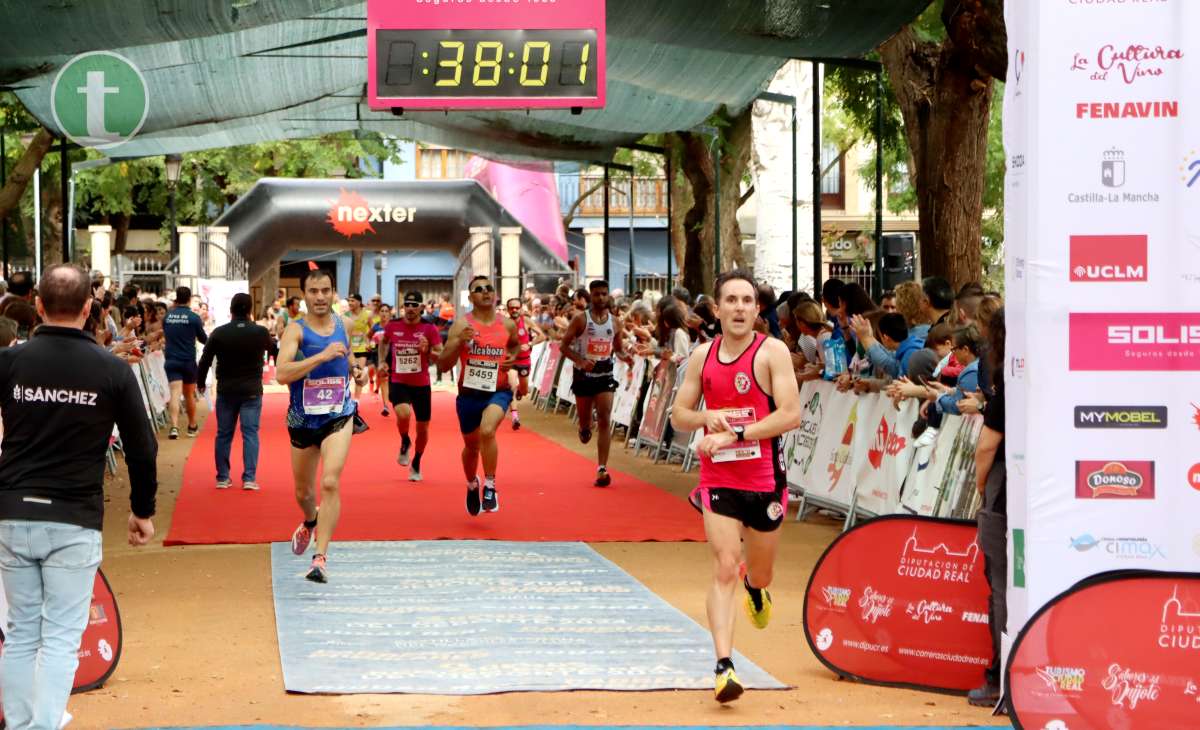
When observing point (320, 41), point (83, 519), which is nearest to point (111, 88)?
point (320, 41)

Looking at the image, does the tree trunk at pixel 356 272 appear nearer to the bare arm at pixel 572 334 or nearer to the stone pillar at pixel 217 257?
the stone pillar at pixel 217 257

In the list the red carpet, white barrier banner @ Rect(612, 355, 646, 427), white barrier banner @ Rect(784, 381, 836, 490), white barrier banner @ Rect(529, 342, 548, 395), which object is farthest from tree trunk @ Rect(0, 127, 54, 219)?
white barrier banner @ Rect(784, 381, 836, 490)

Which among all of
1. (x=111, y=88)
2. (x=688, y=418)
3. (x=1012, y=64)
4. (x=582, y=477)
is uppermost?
(x=111, y=88)

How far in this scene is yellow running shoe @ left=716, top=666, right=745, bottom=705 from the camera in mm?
7395

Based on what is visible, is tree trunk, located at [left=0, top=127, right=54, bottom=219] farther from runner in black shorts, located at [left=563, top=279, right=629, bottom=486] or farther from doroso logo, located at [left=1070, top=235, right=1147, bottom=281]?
doroso logo, located at [left=1070, top=235, right=1147, bottom=281]

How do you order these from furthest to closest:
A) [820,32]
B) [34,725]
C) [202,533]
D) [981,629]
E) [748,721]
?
[820,32] → [202,533] → [981,629] → [748,721] → [34,725]

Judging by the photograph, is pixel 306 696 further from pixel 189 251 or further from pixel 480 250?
pixel 480 250

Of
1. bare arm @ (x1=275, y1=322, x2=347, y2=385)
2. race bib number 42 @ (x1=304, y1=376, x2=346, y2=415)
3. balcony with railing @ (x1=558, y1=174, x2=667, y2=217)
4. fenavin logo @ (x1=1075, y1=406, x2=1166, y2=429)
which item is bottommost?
race bib number 42 @ (x1=304, y1=376, x2=346, y2=415)

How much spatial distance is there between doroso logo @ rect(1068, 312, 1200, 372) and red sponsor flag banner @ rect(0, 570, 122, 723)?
428 cm

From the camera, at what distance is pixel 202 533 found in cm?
1350

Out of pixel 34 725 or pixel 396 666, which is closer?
pixel 34 725

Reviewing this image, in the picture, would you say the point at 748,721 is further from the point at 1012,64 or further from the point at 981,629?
the point at 1012,64

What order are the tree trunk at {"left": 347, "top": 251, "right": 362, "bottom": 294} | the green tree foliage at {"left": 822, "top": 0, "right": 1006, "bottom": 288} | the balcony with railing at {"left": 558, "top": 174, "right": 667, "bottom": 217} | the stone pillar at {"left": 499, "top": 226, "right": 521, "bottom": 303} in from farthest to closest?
the balcony with railing at {"left": 558, "top": 174, "right": 667, "bottom": 217}
the tree trunk at {"left": 347, "top": 251, "right": 362, "bottom": 294}
the stone pillar at {"left": 499, "top": 226, "right": 521, "bottom": 303}
the green tree foliage at {"left": 822, "top": 0, "right": 1006, "bottom": 288}

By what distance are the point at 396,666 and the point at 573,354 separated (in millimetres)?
9489
